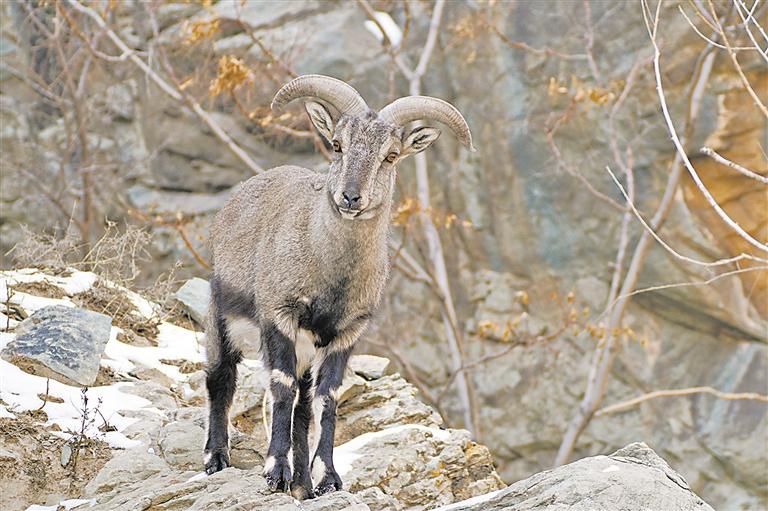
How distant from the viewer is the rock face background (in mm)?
16125

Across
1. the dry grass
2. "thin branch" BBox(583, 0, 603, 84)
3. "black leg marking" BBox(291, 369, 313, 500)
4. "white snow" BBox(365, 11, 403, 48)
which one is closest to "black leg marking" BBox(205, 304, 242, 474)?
"black leg marking" BBox(291, 369, 313, 500)

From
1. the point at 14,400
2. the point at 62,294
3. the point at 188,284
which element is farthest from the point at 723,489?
the point at 14,400

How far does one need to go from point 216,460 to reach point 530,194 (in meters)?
11.2

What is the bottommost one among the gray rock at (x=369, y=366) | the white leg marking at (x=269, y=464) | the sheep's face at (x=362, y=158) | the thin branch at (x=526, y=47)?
the white leg marking at (x=269, y=464)

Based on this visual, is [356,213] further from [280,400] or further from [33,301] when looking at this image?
[33,301]

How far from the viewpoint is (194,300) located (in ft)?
33.3

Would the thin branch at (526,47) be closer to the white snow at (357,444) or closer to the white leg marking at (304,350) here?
the white snow at (357,444)

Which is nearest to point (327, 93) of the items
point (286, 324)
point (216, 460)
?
point (286, 324)

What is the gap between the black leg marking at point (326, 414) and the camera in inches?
245

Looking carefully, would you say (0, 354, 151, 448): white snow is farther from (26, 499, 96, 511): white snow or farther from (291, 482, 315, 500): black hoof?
(291, 482, 315, 500): black hoof

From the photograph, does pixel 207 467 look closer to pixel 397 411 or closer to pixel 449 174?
pixel 397 411

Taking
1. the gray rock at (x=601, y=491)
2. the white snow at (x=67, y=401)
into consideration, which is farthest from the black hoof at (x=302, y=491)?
the white snow at (x=67, y=401)

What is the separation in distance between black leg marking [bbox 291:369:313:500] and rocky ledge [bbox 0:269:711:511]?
0.91ft

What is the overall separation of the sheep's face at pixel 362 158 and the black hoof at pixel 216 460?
1.72 meters
